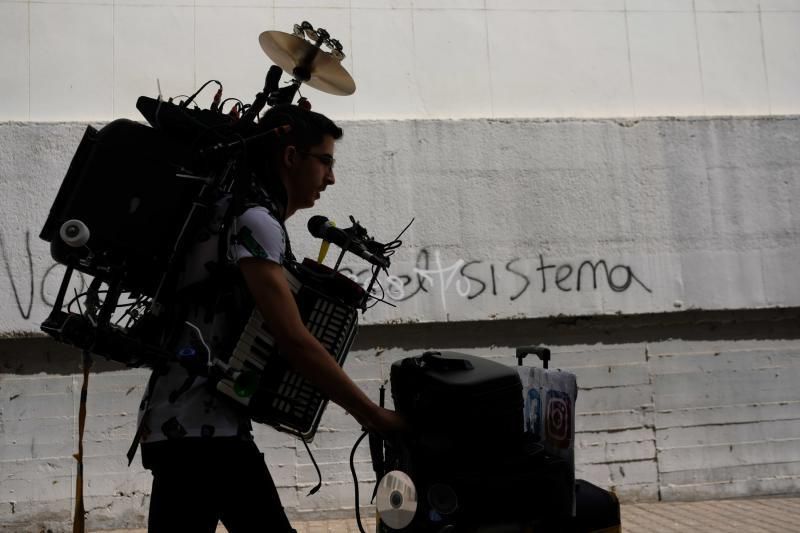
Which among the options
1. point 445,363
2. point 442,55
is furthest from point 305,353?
point 442,55

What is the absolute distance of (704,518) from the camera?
19.3 feet

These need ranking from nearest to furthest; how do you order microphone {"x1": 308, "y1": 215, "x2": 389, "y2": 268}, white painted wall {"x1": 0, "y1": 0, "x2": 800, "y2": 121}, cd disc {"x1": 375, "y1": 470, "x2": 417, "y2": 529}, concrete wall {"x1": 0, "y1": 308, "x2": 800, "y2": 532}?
cd disc {"x1": 375, "y1": 470, "x2": 417, "y2": 529} → microphone {"x1": 308, "y1": 215, "x2": 389, "y2": 268} → concrete wall {"x1": 0, "y1": 308, "x2": 800, "y2": 532} → white painted wall {"x1": 0, "y1": 0, "x2": 800, "y2": 121}

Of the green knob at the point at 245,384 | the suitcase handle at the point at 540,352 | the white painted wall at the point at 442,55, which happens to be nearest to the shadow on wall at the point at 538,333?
the white painted wall at the point at 442,55

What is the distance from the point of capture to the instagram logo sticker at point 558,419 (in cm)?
221

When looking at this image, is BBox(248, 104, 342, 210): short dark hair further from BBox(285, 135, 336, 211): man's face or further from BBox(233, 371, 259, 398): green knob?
BBox(233, 371, 259, 398): green knob

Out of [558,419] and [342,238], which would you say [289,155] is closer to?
[342,238]

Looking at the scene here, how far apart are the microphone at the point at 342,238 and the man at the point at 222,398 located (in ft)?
0.56

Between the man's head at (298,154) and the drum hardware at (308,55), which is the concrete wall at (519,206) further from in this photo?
the man's head at (298,154)

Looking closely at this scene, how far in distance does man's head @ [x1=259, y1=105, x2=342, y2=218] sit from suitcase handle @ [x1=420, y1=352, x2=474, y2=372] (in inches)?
25.4

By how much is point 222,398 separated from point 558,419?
35.1 inches

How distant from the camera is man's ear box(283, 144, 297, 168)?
2.42 meters

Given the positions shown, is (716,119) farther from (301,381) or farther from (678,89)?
(301,381)

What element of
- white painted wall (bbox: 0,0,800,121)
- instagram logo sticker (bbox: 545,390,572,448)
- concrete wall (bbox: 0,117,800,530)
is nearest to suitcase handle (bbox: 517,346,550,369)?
instagram logo sticker (bbox: 545,390,572,448)

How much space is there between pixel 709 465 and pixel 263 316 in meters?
5.34
